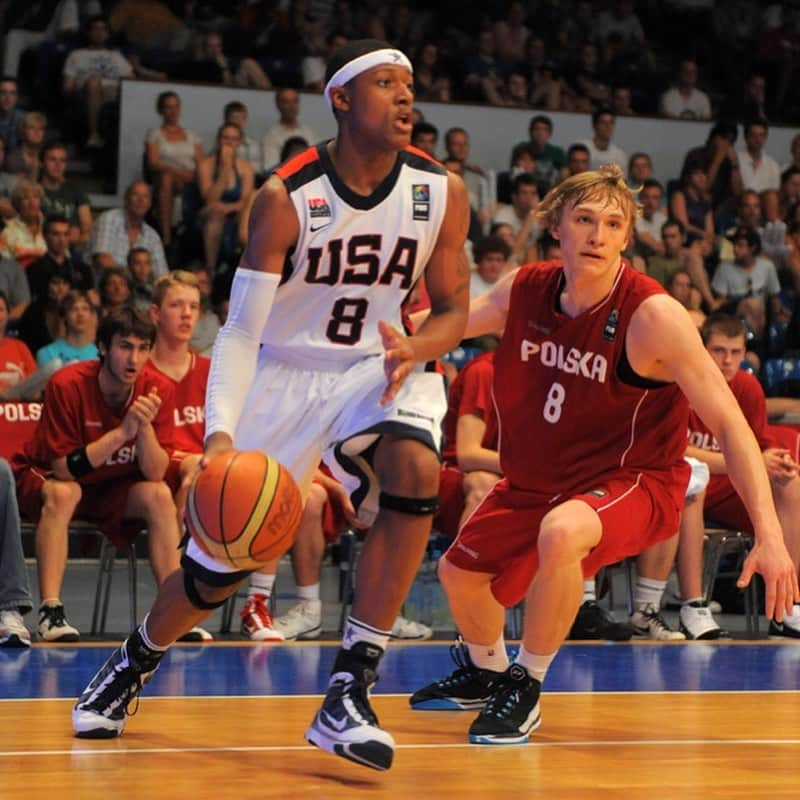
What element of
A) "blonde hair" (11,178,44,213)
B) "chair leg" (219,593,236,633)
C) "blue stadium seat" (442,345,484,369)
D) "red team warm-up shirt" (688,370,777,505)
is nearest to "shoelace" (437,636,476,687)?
"chair leg" (219,593,236,633)

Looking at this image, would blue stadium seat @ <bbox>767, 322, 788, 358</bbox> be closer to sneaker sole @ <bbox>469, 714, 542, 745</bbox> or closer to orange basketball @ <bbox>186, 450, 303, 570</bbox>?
Result: sneaker sole @ <bbox>469, 714, 542, 745</bbox>

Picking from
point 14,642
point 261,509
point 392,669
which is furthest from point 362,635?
point 14,642

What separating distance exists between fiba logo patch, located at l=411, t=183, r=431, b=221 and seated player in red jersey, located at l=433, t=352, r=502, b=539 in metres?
3.22

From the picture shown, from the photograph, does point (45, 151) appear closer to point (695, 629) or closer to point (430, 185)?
point (695, 629)

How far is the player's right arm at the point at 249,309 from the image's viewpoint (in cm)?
416

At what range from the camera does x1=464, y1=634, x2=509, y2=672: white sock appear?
5.14m

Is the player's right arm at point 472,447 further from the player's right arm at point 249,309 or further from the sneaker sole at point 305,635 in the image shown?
the player's right arm at point 249,309

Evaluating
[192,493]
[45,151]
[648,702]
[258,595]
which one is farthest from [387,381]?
[45,151]

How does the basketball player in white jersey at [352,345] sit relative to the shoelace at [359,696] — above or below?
above

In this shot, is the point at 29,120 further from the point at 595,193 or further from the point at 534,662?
the point at 534,662

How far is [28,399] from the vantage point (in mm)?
8039

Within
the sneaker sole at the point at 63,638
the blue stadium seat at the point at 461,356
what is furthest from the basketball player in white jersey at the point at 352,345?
the blue stadium seat at the point at 461,356

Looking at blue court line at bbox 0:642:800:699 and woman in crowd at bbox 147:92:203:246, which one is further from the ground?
woman in crowd at bbox 147:92:203:246

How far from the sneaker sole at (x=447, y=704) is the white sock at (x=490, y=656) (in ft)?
0.36
